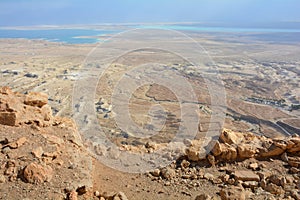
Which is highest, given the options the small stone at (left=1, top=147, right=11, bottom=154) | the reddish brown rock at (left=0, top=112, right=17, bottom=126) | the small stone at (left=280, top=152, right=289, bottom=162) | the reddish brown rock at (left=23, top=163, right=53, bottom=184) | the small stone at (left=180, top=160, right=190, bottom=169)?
the reddish brown rock at (left=0, top=112, right=17, bottom=126)

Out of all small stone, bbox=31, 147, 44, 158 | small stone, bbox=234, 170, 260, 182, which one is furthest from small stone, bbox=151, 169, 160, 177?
small stone, bbox=31, 147, 44, 158

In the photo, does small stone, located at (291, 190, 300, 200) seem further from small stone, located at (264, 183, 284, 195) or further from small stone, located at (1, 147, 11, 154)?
small stone, located at (1, 147, 11, 154)

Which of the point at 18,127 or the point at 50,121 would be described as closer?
the point at 18,127

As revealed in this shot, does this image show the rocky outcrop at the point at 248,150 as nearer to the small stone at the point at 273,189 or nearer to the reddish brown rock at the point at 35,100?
the small stone at the point at 273,189

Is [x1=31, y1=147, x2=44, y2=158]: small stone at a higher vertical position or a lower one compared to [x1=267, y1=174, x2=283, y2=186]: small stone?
higher

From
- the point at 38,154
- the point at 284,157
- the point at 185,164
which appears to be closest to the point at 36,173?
the point at 38,154

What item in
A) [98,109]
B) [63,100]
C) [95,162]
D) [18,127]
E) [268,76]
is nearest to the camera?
[18,127]

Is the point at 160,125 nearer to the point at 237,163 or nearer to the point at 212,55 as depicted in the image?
the point at 237,163

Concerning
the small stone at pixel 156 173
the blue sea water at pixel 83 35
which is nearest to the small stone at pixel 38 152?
the small stone at pixel 156 173

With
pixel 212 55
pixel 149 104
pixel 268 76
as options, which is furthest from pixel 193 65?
pixel 149 104

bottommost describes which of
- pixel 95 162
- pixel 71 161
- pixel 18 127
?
pixel 95 162
